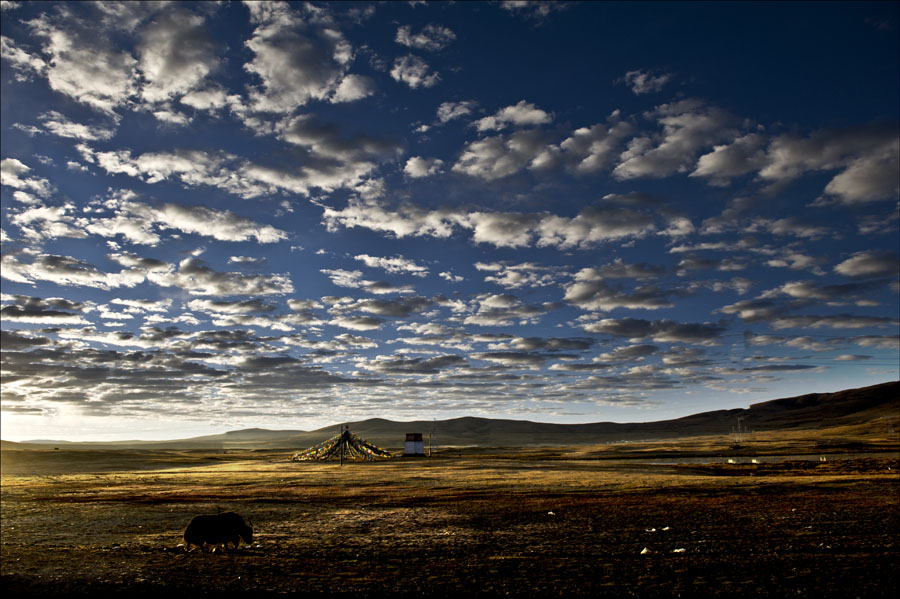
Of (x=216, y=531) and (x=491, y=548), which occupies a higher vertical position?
(x=216, y=531)

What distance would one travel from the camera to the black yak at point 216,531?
1580 centimetres

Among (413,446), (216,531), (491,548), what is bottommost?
(413,446)

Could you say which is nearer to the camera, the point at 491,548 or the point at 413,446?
the point at 491,548

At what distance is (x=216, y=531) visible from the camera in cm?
1596

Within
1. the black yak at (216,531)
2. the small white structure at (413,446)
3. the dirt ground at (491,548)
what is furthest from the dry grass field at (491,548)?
the small white structure at (413,446)

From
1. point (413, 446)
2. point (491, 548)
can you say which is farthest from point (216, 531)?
point (413, 446)

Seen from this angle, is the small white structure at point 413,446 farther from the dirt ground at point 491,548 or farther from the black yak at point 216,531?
the black yak at point 216,531

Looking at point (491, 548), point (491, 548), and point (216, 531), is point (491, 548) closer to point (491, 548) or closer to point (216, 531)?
point (491, 548)

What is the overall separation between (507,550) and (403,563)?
310 cm

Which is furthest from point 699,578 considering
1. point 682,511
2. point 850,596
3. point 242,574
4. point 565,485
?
point 565,485

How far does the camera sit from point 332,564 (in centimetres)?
1434

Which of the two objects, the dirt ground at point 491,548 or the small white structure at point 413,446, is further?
the small white structure at point 413,446

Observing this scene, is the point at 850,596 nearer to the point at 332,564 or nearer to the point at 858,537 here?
the point at 858,537

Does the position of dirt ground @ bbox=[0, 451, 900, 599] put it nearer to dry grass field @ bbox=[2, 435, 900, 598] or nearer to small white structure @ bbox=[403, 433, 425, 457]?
dry grass field @ bbox=[2, 435, 900, 598]
